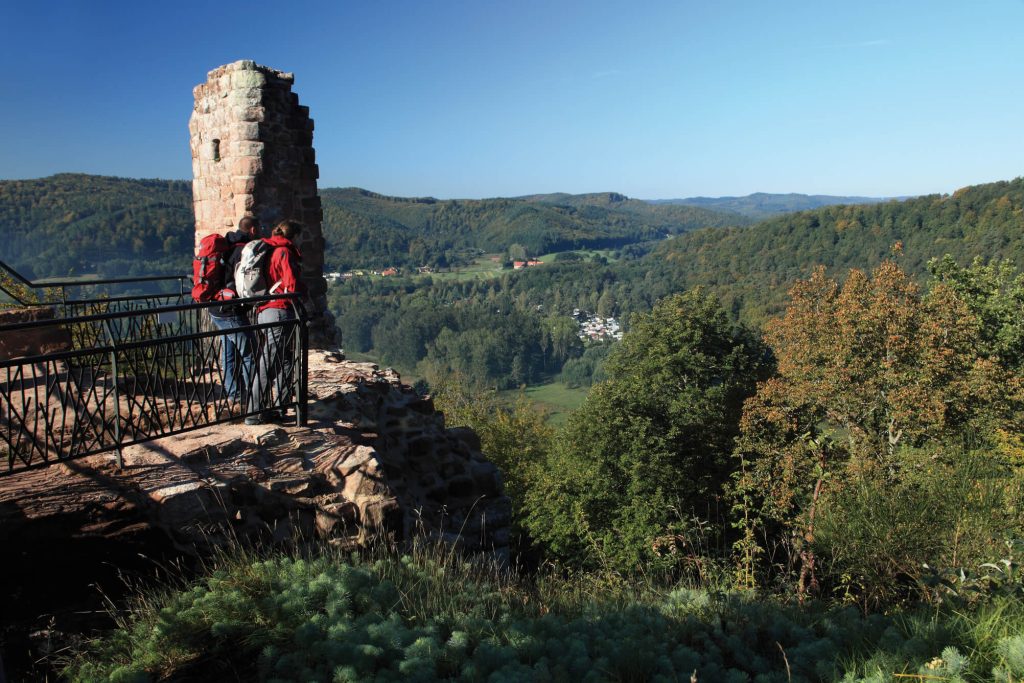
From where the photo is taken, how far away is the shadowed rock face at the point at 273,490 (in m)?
3.33

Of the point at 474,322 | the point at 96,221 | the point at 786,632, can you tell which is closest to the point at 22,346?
the point at 786,632

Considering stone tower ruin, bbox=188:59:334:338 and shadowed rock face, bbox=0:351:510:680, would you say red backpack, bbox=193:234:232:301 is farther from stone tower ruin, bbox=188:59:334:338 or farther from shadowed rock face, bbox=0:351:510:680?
stone tower ruin, bbox=188:59:334:338

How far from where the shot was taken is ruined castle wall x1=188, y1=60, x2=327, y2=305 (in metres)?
7.23

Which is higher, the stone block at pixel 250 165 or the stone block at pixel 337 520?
the stone block at pixel 250 165

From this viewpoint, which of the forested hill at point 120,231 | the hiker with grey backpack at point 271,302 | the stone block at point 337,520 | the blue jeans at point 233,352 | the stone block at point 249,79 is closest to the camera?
the stone block at point 337,520

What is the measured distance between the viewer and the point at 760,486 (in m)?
13.6

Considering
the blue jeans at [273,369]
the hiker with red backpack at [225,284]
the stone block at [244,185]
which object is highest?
the stone block at [244,185]

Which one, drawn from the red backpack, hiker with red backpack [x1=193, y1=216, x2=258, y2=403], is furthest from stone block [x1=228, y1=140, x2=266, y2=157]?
the red backpack

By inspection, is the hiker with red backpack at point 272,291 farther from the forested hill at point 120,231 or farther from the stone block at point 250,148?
the forested hill at point 120,231

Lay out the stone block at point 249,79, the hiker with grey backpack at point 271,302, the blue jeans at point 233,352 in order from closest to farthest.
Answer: the hiker with grey backpack at point 271,302, the blue jeans at point 233,352, the stone block at point 249,79

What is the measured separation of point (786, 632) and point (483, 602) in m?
1.46

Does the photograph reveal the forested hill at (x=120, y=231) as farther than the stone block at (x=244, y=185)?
Yes

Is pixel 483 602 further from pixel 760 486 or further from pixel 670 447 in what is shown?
pixel 670 447

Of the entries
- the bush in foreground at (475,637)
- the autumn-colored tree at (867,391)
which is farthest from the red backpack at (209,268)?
the autumn-colored tree at (867,391)
